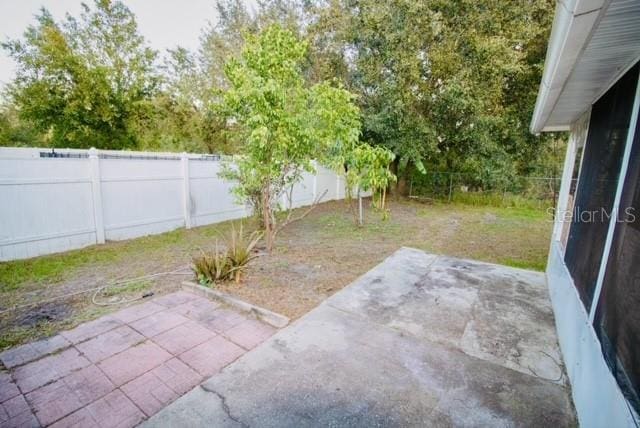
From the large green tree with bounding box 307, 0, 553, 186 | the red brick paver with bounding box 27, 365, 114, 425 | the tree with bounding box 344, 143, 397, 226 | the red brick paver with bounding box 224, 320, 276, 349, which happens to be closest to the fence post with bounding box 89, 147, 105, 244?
the red brick paver with bounding box 27, 365, 114, 425

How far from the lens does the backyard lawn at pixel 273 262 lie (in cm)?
316

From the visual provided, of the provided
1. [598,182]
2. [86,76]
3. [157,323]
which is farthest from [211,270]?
[86,76]

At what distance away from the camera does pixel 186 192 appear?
653 centimetres

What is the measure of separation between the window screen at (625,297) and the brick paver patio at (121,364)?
2.35 metres

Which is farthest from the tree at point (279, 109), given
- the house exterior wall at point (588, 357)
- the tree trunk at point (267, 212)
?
the house exterior wall at point (588, 357)

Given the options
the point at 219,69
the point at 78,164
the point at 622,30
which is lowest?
the point at 78,164

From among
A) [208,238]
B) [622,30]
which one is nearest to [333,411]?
[622,30]

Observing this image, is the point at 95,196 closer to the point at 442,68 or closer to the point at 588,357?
the point at 588,357

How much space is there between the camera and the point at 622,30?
5.28 ft

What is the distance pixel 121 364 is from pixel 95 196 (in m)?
3.85

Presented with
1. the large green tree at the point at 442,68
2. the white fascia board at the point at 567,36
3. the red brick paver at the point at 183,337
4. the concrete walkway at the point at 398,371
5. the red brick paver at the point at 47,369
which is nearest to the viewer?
the white fascia board at the point at 567,36

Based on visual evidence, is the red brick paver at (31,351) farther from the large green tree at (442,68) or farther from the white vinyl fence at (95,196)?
the large green tree at (442,68)

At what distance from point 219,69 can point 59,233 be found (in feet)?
31.9

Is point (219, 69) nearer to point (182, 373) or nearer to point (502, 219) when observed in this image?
point (502, 219)
